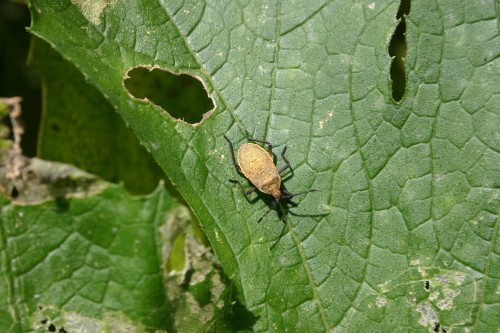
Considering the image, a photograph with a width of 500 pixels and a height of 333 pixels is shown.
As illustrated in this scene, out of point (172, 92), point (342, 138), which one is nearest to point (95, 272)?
point (172, 92)

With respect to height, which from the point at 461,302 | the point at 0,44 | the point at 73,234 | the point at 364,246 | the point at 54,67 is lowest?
the point at 461,302

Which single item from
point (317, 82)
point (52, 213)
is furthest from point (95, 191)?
point (317, 82)

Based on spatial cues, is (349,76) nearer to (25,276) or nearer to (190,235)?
(190,235)

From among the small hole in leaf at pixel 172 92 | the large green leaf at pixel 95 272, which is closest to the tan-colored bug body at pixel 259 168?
the small hole in leaf at pixel 172 92

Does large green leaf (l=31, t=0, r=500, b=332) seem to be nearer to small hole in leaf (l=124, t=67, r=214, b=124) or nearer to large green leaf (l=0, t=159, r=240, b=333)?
large green leaf (l=0, t=159, r=240, b=333)

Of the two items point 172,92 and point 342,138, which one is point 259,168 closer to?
point 342,138

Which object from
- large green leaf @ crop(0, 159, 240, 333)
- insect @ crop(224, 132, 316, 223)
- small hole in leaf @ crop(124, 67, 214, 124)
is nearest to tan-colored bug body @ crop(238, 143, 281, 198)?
insect @ crop(224, 132, 316, 223)

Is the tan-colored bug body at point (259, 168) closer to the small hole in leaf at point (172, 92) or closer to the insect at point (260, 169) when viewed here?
the insect at point (260, 169)
